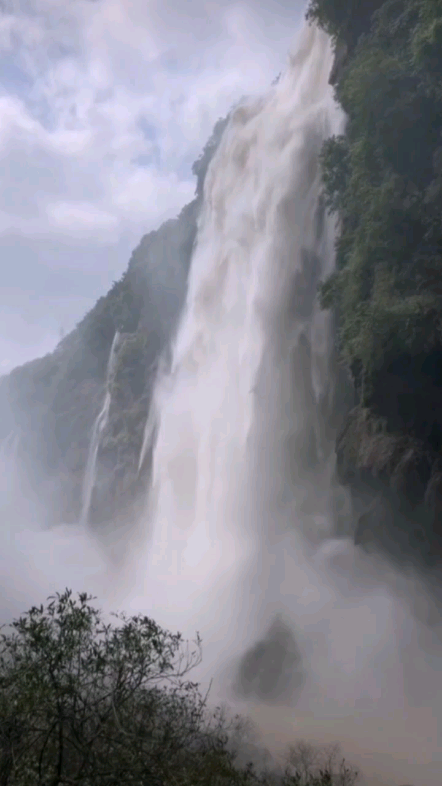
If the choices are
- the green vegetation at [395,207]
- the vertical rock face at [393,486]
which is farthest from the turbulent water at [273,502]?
the green vegetation at [395,207]

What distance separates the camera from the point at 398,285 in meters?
22.3

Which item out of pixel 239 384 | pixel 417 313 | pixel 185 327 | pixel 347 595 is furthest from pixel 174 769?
pixel 185 327

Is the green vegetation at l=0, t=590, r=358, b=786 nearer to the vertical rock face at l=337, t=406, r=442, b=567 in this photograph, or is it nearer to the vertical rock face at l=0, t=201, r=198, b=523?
the vertical rock face at l=337, t=406, r=442, b=567

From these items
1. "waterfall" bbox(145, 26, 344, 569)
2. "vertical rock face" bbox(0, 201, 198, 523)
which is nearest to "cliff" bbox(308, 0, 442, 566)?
"waterfall" bbox(145, 26, 344, 569)

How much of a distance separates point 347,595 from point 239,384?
38.2ft

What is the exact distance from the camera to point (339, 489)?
28.3m

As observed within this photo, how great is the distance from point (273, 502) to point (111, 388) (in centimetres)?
2355

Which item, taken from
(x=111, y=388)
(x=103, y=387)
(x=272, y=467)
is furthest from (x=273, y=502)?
(x=103, y=387)

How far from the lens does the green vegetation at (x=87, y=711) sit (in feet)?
27.0

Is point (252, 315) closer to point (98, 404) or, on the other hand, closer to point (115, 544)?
point (115, 544)

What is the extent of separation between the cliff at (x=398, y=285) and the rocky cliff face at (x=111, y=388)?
22.7m

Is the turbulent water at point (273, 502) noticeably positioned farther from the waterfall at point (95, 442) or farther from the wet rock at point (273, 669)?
the waterfall at point (95, 442)

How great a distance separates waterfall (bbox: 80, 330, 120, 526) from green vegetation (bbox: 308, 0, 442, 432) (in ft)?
96.3

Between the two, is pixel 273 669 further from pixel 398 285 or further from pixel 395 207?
pixel 395 207
